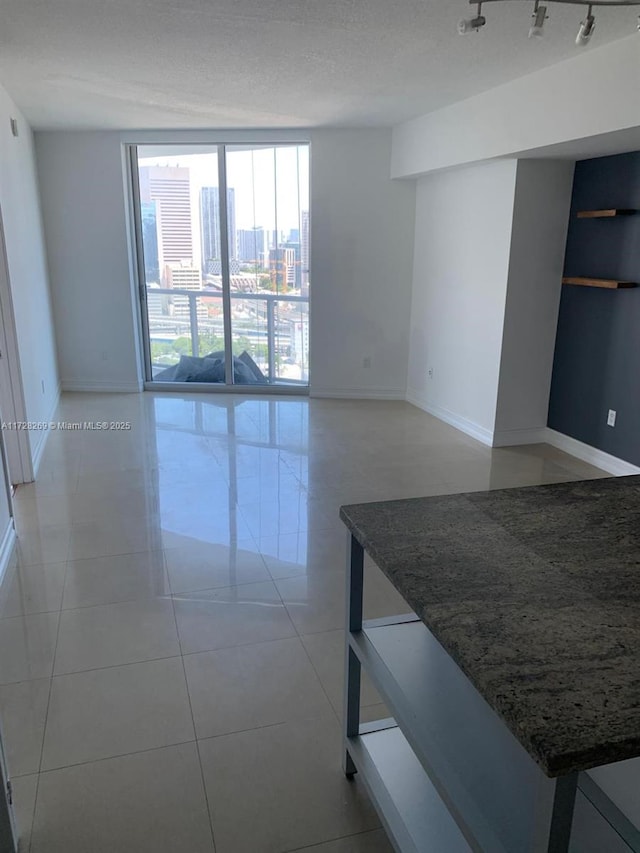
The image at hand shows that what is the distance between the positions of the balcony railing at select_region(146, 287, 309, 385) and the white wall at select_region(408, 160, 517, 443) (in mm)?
1200

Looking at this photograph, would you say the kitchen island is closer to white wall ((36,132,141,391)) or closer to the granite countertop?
the granite countertop

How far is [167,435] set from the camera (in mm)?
5238

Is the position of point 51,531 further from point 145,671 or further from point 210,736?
point 210,736

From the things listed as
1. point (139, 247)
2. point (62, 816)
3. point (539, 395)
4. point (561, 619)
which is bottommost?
point (62, 816)

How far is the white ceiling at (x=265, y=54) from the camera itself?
9.41 ft

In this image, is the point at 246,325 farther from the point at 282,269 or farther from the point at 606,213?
the point at 606,213

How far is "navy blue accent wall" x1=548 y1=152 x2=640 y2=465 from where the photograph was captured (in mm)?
4137

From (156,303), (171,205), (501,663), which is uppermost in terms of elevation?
(171,205)

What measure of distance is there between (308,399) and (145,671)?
14.2 ft

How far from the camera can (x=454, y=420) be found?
219 inches

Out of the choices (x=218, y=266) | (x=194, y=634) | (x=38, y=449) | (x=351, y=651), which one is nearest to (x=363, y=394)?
(x=218, y=266)

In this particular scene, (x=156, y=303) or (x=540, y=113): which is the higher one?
(x=540, y=113)

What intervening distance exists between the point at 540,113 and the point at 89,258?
14.5 ft

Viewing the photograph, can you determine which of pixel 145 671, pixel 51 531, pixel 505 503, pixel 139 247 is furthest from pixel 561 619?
pixel 139 247
